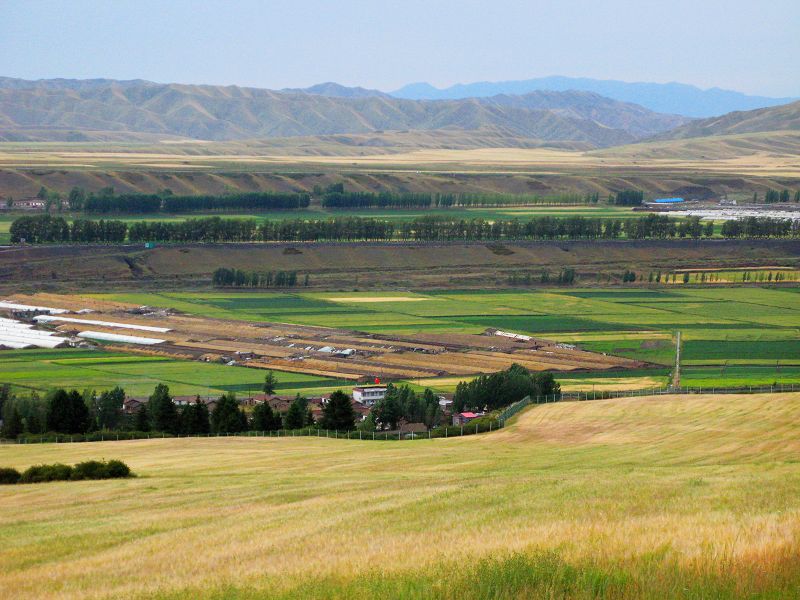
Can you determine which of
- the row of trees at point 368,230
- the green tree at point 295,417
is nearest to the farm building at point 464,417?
the green tree at point 295,417

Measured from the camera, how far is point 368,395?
54.9m

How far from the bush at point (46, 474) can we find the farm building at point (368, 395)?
84.7ft

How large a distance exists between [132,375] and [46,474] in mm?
32422

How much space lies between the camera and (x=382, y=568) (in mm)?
12242

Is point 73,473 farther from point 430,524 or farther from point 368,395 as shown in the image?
point 368,395

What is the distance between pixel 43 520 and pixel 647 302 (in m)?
75.0

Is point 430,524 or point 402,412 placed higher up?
point 430,524

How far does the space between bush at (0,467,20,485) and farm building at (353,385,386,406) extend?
85.1 feet

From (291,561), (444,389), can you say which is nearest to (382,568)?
(291,561)

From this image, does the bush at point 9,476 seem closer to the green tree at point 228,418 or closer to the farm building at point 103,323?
the green tree at point 228,418

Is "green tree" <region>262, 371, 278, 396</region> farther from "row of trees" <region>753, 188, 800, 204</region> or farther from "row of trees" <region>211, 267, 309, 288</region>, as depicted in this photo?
"row of trees" <region>753, 188, 800, 204</region>

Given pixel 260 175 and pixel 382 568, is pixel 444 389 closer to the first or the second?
pixel 382 568

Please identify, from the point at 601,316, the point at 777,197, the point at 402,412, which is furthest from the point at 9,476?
the point at 777,197

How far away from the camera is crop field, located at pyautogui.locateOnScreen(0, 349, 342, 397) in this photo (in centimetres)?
5741
